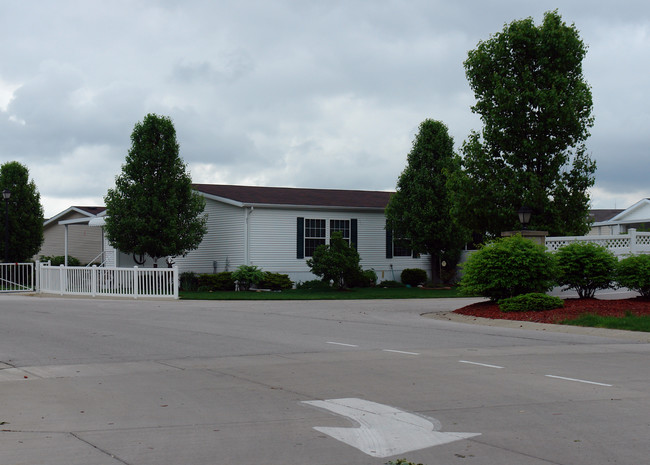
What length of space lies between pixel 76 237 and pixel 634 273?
1468 inches

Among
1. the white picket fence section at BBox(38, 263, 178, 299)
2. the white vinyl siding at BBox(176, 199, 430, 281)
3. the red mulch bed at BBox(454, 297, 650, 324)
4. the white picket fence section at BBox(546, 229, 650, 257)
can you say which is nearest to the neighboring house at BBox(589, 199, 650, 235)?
the white vinyl siding at BBox(176, 199, 430, 281)

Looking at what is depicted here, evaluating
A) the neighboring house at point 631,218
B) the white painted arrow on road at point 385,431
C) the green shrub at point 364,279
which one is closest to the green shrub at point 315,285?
the green shrub at point 364,279

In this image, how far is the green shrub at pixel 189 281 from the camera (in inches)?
1406

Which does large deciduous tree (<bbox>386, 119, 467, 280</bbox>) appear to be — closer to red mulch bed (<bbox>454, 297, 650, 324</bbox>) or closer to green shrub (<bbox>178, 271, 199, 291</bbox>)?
green shrub (<bbox>178, 271, 199, 291</bbox>)

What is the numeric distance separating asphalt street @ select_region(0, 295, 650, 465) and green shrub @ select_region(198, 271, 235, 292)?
18.0 meters

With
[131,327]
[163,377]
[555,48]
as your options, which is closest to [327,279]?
[555,48]

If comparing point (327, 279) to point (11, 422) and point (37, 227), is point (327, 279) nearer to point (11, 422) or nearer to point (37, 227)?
point (37, 227)

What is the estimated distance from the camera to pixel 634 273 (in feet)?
64.5

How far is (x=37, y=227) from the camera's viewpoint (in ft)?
145

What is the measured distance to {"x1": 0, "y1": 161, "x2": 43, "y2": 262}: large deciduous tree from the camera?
141 ft

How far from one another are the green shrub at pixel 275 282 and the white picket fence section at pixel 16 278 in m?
10.3

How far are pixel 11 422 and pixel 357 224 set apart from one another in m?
30.5

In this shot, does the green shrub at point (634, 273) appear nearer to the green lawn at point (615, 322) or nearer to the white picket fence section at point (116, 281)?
the green lawn at point (615, 322)

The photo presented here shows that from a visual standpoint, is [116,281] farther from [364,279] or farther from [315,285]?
[364,279]
